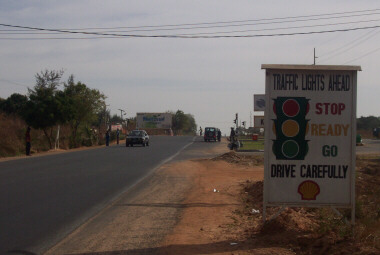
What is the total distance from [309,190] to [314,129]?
40.4 inches

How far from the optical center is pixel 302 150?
8336 mm

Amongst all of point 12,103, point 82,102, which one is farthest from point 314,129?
point 12,103

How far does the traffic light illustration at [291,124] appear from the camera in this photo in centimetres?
830

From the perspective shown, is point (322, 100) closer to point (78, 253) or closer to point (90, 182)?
point (78, 253)

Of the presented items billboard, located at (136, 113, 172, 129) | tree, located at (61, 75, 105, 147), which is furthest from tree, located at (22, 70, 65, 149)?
billboard, located at (136, 113, 172, 129)

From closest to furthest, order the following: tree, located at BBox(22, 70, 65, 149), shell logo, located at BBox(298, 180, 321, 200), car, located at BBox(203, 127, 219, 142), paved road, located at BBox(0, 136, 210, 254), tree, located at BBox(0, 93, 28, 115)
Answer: shell logo, located at BBox(298, 180, 321, 200)
paved road, located at BBox(0, 136, 210, 254)
tree, located at BBox(22, 70, 65, 149)
tree, located at BBox(0, 93, 28, 115)
car, located at BBox(203, 127, 219, 142)

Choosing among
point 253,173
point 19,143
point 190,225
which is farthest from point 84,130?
point 190,225

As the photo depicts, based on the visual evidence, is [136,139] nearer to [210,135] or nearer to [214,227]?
[210,135]

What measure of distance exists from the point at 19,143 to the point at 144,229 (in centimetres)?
3299

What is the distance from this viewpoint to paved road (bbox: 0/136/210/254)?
360 inches

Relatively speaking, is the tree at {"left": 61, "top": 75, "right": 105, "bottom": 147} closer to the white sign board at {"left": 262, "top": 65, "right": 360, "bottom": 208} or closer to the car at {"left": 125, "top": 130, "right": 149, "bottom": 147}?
the car at {"left": 125, "top": 130, "right": 149, "bottom": 147}

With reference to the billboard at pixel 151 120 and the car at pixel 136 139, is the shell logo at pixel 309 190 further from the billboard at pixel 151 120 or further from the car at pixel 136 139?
the billboard at pixel 151 120

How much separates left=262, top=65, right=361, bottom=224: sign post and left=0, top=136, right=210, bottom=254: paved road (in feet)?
13.9

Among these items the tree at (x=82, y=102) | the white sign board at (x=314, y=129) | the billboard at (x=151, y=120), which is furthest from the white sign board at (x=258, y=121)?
the billboard at (x=151, y=120)
